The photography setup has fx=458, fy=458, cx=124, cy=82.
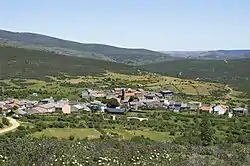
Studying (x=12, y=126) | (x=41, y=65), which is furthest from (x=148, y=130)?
(x=41, y=65)

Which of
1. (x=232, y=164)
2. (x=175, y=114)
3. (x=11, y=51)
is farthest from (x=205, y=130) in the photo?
(x=11, y=51)

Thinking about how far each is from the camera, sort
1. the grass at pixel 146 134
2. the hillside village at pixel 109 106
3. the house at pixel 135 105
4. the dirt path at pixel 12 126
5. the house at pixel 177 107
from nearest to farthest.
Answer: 1. the grass at pixel 146 134
2. the dirt path at pixel 12 126
3. the hillside village at pixel 109 106
4. the house at pixel 177 107
5. the house at pixel 135 105

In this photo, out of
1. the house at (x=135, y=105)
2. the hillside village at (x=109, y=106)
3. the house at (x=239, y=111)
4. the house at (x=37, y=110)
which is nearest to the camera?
the house at (x=37, y=110)

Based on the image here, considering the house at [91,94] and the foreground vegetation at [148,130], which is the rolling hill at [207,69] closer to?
the house at [91,94]

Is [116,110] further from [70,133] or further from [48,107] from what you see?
[70,133]

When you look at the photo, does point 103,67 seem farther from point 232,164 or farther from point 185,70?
point 232,164

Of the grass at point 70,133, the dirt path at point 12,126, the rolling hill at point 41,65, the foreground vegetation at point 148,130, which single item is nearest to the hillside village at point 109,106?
the foreground vegetation at point 148,130

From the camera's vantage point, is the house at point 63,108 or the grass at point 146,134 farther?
the house at point 63,108
